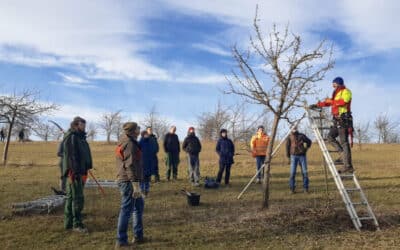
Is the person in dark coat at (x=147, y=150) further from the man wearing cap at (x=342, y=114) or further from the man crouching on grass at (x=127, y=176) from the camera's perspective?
the man wearing cap at (x=342, y=114)

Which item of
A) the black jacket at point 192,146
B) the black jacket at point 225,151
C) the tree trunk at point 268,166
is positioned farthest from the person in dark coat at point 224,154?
the tree trunk at point 268,166

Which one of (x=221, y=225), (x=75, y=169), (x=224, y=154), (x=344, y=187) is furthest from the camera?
(x=224, y=154)

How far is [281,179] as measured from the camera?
1672 cm

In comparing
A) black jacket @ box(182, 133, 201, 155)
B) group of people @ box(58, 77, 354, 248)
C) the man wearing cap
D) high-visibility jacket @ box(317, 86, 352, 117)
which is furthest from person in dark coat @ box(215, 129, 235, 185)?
high-visibility jacket @ box(317, 86, 352, 117)

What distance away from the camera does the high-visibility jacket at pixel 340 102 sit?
9305 millimetres

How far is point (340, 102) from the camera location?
930cm

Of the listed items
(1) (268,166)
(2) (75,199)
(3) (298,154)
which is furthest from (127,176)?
(3) (298,154)

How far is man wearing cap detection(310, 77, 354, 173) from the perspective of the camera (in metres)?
9.33

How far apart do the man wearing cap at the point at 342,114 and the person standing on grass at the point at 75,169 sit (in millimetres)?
4903

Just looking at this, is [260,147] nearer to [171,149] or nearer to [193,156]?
[193,156]

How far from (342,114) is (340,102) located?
0.28m

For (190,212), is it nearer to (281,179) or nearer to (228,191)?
(228,191)

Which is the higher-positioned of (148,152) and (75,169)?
(148,152)

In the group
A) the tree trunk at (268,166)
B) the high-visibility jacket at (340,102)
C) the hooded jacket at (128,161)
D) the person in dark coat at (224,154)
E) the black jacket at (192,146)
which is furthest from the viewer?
the black jacket at (192,146)
